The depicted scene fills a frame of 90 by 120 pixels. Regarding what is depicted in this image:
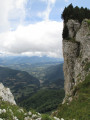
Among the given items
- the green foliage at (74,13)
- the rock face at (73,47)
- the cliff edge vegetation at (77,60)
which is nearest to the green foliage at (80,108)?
the cliff edge vegetation at (77,60)

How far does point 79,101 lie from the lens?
24812 mm

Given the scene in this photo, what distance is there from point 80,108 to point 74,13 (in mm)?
57945

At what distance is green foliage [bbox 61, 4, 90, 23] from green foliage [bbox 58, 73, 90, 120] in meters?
47.2

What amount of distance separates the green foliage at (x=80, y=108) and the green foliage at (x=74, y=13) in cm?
4722

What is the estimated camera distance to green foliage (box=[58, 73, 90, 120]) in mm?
19856

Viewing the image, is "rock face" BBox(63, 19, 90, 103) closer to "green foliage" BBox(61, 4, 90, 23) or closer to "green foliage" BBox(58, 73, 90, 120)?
"green foliage" BBox(61, 4, 90, 23)

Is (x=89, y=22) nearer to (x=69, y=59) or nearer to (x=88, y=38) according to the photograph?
(x=88, y=38)

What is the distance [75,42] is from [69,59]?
26.8 ft

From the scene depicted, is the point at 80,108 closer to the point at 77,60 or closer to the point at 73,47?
the point at 77,60

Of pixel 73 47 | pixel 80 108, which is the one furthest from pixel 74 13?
pixel 80 108

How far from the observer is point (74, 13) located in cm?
7006

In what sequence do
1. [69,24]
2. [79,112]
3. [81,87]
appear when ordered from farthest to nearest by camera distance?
[69,24] → [81,87] → [79,112]

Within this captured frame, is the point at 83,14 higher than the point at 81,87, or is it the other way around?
the point at 83,14

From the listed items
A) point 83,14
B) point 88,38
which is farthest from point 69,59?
point 83,14
